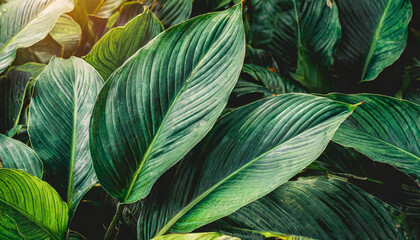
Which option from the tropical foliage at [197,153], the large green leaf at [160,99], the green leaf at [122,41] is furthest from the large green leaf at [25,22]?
the large green leaf at [160,99]

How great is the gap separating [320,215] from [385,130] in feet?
0.81

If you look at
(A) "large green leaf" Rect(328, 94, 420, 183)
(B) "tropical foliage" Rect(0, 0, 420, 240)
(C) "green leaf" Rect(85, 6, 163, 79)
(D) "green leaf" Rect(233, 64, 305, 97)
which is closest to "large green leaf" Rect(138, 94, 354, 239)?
(B) "tropical foliage" Rect(0, 0, 420, 240)

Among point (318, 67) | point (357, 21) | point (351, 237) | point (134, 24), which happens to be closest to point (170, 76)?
point (134, 24)

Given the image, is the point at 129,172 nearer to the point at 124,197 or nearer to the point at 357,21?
the point at 124,197

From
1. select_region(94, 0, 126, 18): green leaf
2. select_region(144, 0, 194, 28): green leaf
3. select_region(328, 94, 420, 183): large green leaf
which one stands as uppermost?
select_region(94, 0, 126, 18): green leaf

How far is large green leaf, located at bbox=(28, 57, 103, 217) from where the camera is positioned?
0.63 m

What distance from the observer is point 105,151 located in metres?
0.54

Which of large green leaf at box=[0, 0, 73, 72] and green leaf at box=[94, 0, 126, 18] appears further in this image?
green leaf at box=[94, 0, 126, 18]

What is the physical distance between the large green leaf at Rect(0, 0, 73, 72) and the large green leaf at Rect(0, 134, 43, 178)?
23cm

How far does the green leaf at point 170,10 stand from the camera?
2.89ft

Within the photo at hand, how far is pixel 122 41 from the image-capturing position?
2.55ft

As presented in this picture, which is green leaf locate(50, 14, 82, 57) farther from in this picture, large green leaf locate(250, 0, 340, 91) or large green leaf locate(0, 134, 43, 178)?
large green leaf locate(250, 0, 340, 91)

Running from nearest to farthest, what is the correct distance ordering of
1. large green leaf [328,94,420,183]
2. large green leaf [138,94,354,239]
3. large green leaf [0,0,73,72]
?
large green leaf [138,94,354,239] < large green leaf [328,94,420,183] < large green leaf [0,0,73,72]

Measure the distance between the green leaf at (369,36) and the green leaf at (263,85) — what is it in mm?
205
